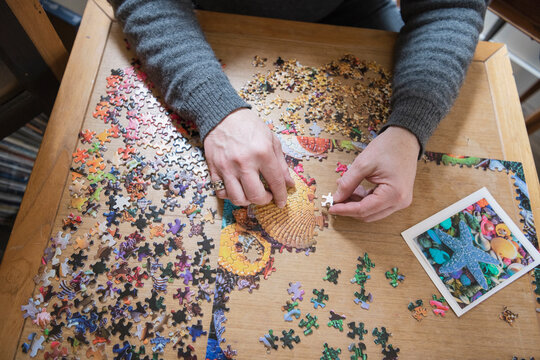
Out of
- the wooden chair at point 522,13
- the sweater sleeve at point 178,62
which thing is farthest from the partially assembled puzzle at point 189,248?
the wooden chair at point 522,13

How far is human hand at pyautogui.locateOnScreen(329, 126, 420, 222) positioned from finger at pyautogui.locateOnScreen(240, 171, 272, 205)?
0.90 ft

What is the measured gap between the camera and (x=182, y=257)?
3.86ft

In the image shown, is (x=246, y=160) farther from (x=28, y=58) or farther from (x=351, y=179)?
(x=28, y=58)

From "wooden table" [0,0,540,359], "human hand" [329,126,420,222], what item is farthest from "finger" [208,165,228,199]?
"human hand" [329,126,420,222]

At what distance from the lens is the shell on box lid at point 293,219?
1.24m

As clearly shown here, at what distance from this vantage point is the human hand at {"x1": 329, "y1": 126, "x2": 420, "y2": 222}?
120 cm

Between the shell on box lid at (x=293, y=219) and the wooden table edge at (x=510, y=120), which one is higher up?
the wooden table edge at (x=510, y=120)

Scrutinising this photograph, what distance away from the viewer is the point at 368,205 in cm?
121

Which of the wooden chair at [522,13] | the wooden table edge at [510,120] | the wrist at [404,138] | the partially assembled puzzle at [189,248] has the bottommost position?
the partially assembled puzzle at [189,248]

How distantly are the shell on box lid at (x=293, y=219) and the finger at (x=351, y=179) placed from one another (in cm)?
11

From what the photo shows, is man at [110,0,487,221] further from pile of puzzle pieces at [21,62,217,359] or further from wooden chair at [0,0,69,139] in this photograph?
wooden chair at [0,0,69,139]

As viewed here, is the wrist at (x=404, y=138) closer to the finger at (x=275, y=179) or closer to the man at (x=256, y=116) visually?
the man at (x=256, y=116)

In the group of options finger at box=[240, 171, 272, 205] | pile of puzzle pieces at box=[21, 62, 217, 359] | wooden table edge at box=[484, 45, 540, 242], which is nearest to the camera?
pile of puzzle pieces at box=[21, 62, 217, 359]

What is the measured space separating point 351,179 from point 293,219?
0.87ft
